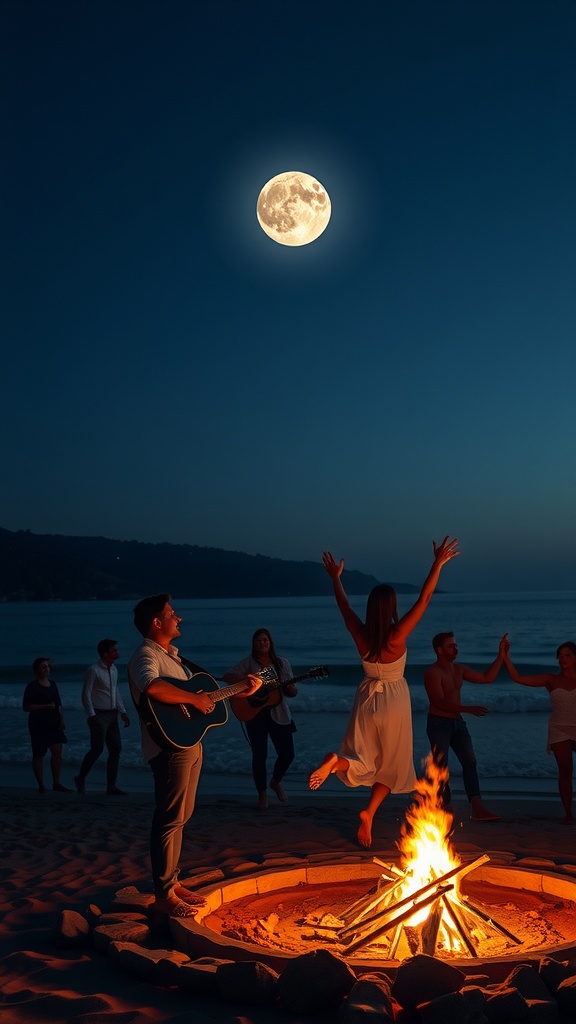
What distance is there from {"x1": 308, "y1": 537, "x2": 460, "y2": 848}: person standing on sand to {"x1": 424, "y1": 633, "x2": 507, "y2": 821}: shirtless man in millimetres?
1987

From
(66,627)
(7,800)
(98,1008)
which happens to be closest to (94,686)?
(7,800)

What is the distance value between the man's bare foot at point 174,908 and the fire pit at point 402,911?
0.09 metres

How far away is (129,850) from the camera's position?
274 inches

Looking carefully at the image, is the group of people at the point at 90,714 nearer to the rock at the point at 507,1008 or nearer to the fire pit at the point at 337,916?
the fire pit at the point at 337,916

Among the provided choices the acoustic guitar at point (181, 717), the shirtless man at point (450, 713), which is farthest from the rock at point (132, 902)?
the shirtless man at point (450, 713)

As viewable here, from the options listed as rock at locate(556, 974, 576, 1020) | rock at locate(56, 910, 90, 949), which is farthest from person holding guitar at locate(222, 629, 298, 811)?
rock at locate(556, 974, 576, 1020)

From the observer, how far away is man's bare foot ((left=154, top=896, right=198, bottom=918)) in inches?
183

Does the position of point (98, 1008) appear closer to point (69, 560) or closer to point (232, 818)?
point (232, 818)

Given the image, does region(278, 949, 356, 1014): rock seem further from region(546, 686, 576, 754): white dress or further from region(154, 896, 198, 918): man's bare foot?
region(546, 686, 576, 754): white dress

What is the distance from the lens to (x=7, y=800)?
10531mm

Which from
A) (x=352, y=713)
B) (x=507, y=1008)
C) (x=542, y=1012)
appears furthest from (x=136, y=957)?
(x=352, y=713)

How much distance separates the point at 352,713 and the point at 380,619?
76 cm

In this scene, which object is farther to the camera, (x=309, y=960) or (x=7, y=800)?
(x=7, y=800)

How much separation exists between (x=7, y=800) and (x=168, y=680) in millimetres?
6874
